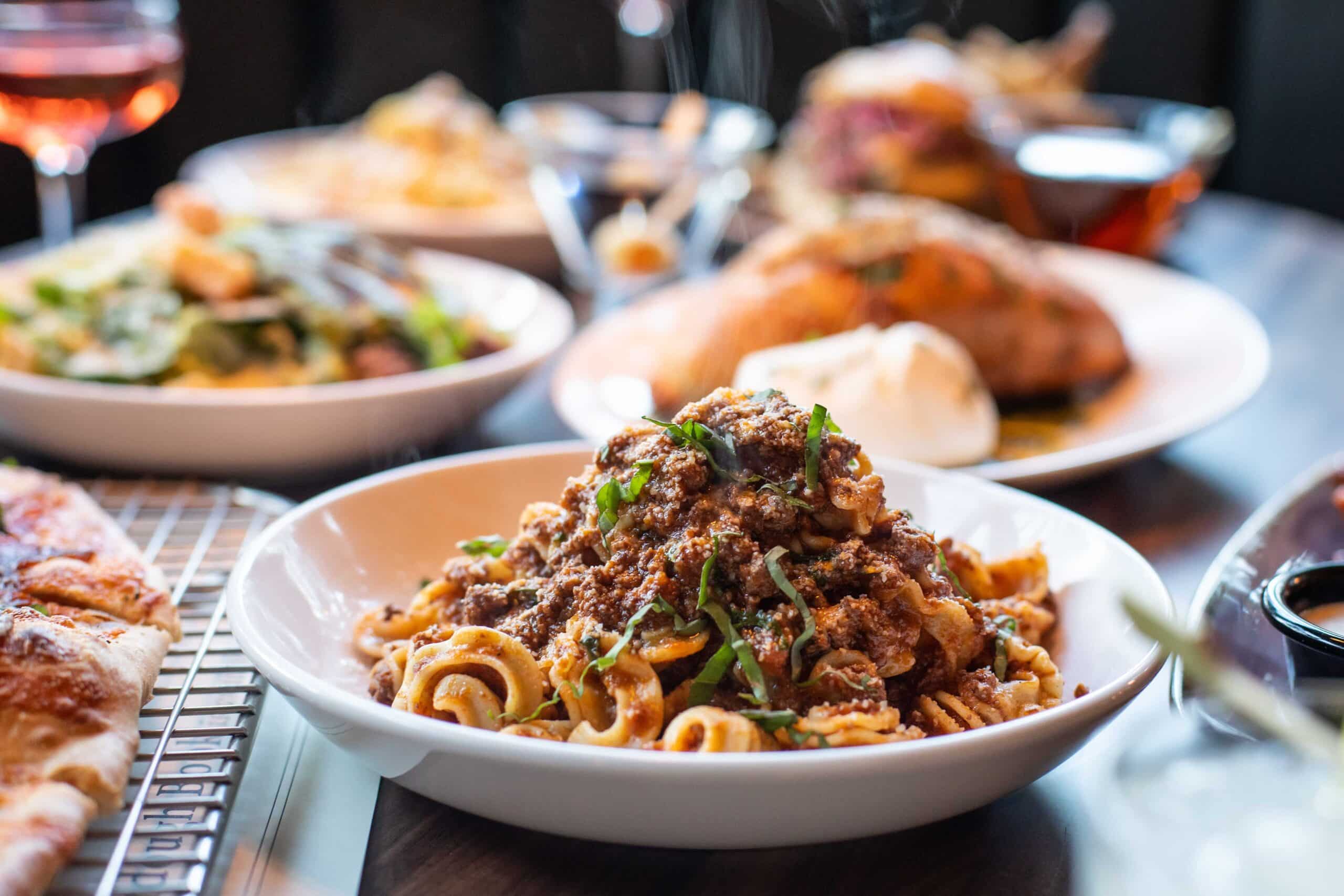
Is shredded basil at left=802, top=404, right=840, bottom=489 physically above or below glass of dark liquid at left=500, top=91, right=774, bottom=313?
above

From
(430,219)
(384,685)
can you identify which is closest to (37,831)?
(384,685)

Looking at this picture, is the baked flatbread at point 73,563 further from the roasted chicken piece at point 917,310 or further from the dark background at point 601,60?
the dark background at point 601,60

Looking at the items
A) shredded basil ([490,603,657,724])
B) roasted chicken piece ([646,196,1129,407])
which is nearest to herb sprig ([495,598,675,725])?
shredded basil ([490,603,657,724])

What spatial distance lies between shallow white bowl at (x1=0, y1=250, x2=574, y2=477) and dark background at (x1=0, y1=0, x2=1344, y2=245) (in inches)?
182

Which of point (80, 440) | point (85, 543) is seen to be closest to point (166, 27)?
point (80, 440)

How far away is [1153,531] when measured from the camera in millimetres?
1980

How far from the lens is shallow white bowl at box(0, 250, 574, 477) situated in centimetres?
199

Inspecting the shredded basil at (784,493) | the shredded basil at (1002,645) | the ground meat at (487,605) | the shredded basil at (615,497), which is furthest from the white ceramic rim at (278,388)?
the shredded basil at (1002,645)

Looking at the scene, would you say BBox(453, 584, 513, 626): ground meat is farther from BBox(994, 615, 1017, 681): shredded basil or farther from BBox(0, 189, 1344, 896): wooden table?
BBox(994, 615, 1017, 681): shredded basil

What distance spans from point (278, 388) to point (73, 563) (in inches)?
31.8

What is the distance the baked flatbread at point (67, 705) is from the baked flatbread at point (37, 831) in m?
0.02

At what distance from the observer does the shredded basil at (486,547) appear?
1.47 m

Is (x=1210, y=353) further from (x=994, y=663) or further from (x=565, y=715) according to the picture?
(x=565, y=715)

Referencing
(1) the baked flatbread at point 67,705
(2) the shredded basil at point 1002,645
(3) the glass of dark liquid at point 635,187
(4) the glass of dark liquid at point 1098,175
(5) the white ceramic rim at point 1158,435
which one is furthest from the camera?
(4) the glass of dark liquid at point 1098,175
